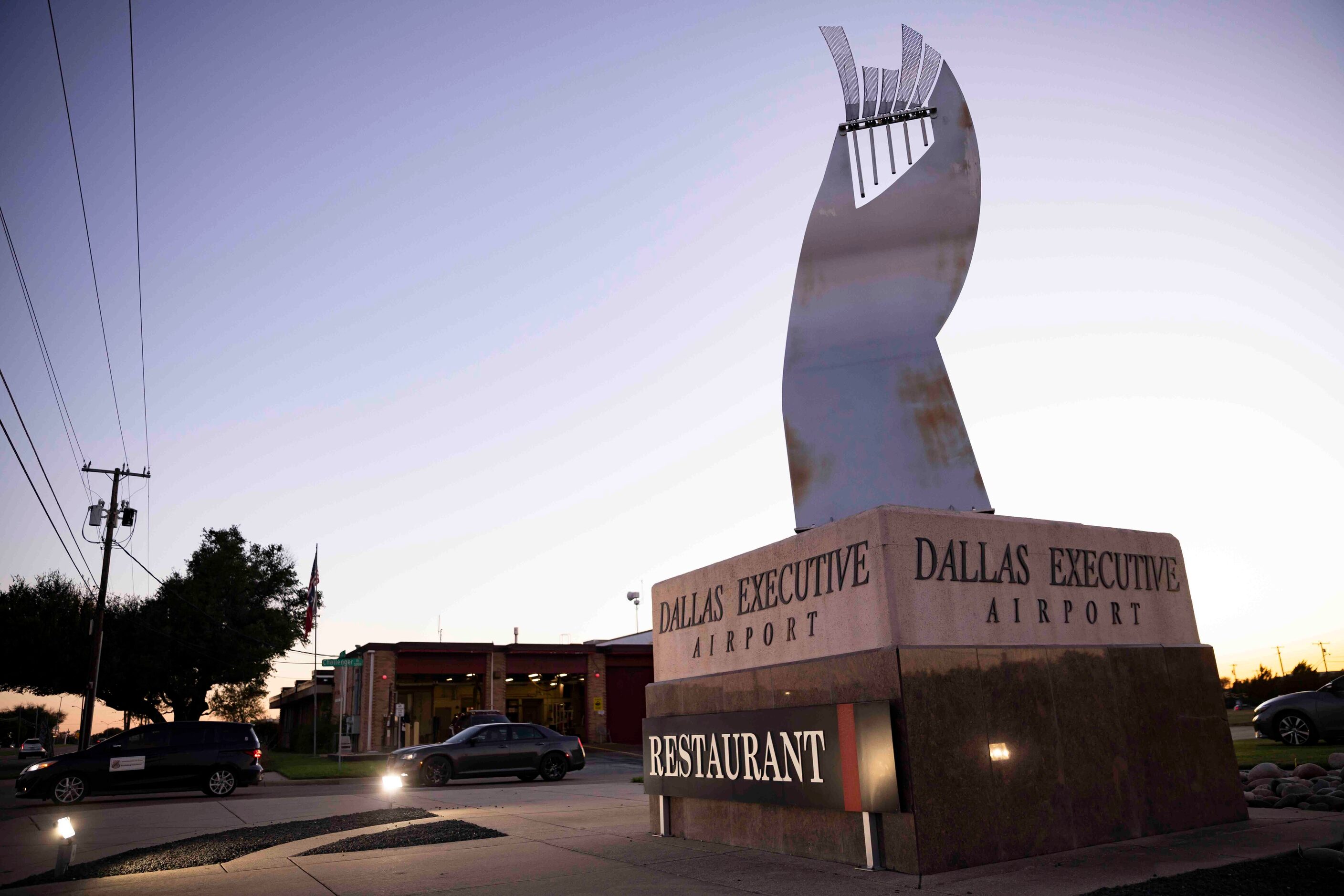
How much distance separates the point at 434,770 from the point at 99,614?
15.2 m

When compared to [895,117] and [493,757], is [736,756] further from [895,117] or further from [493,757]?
[493,757]

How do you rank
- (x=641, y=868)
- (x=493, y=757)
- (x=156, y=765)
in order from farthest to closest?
(x=493, y=757)
(x=156, y=765)
(x=641, y=868)

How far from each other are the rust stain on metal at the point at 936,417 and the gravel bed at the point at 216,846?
7.45 meters

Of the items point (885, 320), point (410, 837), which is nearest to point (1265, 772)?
point (885, 320)

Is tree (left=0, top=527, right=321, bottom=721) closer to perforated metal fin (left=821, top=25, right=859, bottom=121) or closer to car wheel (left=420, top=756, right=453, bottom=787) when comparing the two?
car wheel (left=420, top=756, right=453, bottom=787)

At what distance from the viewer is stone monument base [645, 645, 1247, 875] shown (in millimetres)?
6129

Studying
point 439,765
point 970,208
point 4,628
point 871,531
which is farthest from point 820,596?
point 4,628

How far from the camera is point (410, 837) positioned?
356 inches

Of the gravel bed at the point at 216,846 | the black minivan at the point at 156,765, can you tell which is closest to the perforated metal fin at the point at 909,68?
the gravel bed at the point at 216,846

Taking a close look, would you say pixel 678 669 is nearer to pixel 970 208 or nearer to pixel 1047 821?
pixel 1047 821

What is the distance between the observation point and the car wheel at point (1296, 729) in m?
14.5

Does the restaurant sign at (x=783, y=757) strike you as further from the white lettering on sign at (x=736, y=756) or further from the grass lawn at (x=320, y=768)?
the grass lawn at (x=320, y=768)

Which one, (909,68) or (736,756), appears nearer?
(736,756)

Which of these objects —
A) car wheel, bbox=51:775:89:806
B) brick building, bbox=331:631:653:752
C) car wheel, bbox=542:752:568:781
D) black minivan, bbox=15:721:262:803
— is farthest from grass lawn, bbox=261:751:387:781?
car wheel, bbox=51:775:89:806
